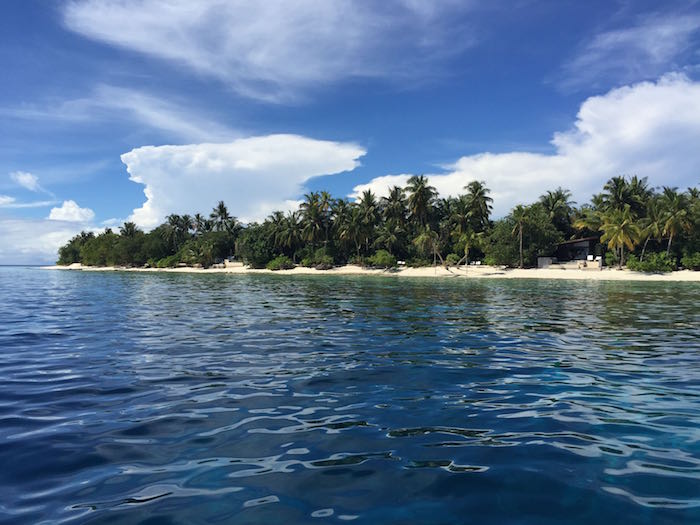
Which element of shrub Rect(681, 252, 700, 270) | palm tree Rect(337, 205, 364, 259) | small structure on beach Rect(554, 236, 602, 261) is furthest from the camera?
palm tree Rect(337, 205, 364, 259)

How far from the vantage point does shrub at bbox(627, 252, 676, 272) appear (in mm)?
54156

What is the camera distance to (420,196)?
78.1m

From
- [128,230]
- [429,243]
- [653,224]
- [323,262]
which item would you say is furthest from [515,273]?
[128,230]

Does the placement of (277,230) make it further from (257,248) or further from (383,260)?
(383,260)

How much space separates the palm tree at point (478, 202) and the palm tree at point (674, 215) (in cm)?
2625

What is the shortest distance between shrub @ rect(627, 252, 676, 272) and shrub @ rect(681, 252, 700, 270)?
150 centimetres

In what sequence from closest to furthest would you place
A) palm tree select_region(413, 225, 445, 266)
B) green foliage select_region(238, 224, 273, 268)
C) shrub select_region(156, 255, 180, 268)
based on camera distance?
1. palm tree select_region(413, 225, 445, 266)
2. green foliage select_region(238, 224, 273, 268)
3. shrub select_region(156, 255, 180, 268)

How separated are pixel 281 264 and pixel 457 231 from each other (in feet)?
113

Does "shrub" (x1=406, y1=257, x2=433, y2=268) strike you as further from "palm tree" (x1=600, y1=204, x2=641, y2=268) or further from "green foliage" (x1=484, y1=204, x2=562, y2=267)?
"palm tree" (x1=600, y1=204, x2=641, y2=268)

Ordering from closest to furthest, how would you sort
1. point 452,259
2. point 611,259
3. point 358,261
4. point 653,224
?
point 653,224 → point 611,259 → point 452,259 → point 358,261

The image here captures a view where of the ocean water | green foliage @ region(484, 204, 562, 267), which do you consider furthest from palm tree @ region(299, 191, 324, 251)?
the ocean water

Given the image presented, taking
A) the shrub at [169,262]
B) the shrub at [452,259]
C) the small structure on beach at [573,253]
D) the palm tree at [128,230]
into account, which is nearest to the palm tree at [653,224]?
the small structure on beach at [573,253]

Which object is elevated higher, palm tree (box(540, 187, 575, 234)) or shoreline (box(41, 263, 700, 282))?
palm tree (box(540, 187, 575, 234))

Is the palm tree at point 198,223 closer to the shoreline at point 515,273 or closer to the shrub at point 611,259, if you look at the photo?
the shoreline at point 515,273
